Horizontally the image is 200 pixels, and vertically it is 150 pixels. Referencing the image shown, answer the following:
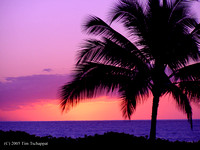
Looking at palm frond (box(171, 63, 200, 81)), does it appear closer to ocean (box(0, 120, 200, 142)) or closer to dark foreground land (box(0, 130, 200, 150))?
dark foreground land (box(0, 130, 200, 150))

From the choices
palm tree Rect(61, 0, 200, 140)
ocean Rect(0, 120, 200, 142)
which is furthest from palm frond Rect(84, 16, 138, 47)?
ocean Rect(0, 120, 200, 142)

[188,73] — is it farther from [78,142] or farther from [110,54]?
[78,142]

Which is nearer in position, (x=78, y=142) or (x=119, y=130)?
(x=78, y=142)


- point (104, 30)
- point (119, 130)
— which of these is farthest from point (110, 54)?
point (119, 130)

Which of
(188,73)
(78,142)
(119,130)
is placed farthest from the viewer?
(119,130)

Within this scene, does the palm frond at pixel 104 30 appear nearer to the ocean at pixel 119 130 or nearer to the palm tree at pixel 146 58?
the palm tree at pixel 146 58

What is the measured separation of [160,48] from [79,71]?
278 centimetres

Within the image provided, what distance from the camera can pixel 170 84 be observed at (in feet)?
26.9


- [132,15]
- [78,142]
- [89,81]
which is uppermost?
[132,15]

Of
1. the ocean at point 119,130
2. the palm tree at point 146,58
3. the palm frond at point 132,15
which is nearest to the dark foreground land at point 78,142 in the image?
the palm tree at point 146,58

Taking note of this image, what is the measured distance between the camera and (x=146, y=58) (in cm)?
871

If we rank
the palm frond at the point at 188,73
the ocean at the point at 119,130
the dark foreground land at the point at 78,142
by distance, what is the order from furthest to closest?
1. the ocean at the point at 119,130
2. the palm frond at the point at 188,73
3. the dark foreground land at the point at 78,142

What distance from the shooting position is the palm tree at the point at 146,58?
26.8 feet

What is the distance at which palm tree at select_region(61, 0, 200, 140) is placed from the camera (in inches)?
322
